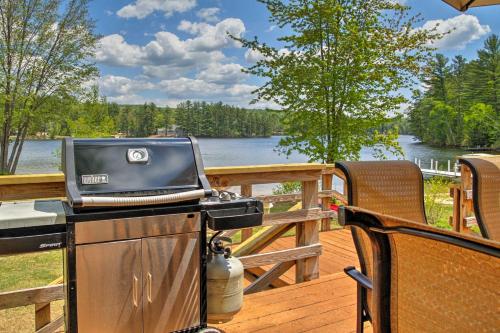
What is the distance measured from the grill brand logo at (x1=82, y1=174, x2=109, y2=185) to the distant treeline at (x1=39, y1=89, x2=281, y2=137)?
5.88ft

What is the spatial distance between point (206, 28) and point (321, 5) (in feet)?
25.0

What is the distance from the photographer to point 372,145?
780 cm

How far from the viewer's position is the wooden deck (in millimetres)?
2187

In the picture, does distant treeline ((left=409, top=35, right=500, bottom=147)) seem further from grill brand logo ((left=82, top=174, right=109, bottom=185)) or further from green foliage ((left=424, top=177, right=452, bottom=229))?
grill brand logo ((left=82, top=174, right=109, bottom=185))

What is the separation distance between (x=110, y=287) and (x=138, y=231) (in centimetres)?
25

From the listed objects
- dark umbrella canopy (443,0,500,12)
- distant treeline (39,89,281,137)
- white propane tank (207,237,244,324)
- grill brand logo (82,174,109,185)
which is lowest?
white propane tank (207,237,244,324)

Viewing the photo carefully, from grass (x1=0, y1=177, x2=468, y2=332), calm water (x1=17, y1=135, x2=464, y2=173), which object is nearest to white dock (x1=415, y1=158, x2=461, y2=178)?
calm water (x1=17, y1=135, x2=464, y2=173)

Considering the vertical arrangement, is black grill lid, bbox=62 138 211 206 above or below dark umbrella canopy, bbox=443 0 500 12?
below

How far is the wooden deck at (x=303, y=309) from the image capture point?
2.19m

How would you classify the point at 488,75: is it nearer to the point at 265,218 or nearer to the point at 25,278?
the point at 265,218

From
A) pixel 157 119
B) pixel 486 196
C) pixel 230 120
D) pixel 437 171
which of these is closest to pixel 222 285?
pixel 486 196

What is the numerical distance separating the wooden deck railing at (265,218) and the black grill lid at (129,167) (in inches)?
14.9

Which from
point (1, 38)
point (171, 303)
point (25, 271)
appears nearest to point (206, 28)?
point (1, 38)

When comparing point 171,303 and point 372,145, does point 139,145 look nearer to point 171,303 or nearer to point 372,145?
point 171,303
